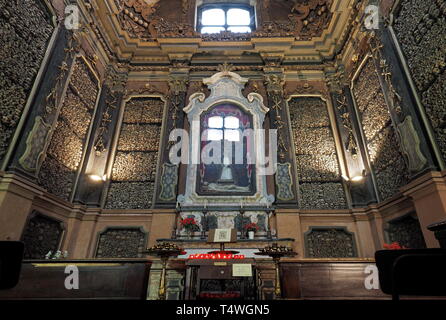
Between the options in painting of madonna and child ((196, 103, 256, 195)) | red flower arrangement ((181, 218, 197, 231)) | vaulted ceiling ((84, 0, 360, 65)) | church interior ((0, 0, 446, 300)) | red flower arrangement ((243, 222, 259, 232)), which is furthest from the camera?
vaulted ceiling ((84, 0, 360, 65))

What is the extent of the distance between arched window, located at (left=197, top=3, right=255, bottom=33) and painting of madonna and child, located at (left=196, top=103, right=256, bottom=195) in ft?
12.0

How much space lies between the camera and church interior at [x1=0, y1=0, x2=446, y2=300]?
4.29 meters

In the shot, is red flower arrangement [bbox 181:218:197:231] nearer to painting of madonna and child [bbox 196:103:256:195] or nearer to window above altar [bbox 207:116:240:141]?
painting of madonna and child [bbox 196:103:256:195]

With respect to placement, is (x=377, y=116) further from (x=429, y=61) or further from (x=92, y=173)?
(x=92, y=173)

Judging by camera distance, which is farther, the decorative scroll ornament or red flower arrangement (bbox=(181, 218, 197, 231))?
the decorative scroll ornament

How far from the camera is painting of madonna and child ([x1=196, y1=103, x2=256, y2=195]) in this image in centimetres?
721

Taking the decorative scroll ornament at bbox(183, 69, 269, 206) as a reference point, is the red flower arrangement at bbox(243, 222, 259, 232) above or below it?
below

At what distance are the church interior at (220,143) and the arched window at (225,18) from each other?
2.8 inches

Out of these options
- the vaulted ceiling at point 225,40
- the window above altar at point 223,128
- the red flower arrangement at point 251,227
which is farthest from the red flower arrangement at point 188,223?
the vaulted ceiling at point 225,40

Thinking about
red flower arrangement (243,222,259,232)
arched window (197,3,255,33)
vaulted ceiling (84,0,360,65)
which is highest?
arched window (197,3,255,33)

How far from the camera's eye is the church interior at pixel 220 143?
169 inches

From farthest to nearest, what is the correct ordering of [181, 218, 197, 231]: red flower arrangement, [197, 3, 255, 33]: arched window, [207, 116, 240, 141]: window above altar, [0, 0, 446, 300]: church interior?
[197, 3, 255, 33]: arched window → [207, 116, 240, 141]: window above altar → [181, 218, 197, 231]: red flower arrangement → [0, 0, 446, 300]: church interior

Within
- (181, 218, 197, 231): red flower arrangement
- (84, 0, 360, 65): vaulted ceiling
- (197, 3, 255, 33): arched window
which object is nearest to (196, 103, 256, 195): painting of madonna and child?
(181, 218, 197, 231): red flower arrangement
